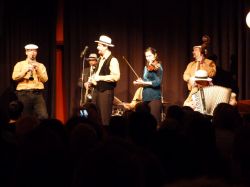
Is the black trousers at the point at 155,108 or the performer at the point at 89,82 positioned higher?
the performer at the point at 89,82

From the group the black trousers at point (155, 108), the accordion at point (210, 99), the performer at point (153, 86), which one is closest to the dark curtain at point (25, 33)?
the performer at point (153, 86)

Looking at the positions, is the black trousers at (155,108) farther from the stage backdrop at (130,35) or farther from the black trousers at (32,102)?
the stage backdrop at (130,35)

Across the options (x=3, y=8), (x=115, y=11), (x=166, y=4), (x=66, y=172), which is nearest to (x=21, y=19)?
(x=3, y=8)

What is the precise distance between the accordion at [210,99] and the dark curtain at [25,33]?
362cm

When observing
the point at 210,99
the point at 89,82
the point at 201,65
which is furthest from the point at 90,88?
the point at 210,99

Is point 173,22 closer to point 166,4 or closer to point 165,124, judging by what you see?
point 166,4

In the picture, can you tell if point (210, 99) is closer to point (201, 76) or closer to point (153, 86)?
point (201, 76)

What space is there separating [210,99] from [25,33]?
4201mm

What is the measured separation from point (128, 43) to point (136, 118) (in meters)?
7.16

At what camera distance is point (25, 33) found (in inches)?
397

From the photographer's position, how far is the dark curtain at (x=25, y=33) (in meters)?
9.98

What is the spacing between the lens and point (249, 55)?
9.59m

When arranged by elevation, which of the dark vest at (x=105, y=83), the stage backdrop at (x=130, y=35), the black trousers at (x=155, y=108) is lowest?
the black trousers at (x=155, y=108)

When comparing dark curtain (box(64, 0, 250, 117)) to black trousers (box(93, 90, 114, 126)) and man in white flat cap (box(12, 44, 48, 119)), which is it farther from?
black trousers (box(93, 90, 114, 126))
